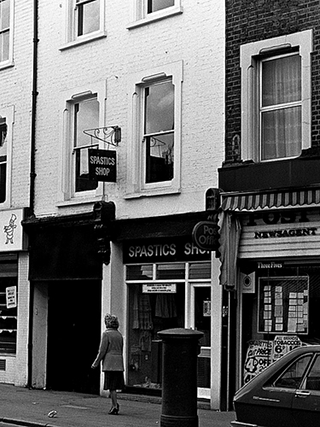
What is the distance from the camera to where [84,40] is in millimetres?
19391

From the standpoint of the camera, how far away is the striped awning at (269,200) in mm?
14609

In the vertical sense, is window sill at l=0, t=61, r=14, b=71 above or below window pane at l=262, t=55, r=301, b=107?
above

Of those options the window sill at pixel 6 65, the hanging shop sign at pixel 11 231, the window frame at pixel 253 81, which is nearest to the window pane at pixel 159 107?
the window frame at pixel 253 81

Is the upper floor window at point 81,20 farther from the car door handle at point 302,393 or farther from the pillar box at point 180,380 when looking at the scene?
the car door handle at point 302,393

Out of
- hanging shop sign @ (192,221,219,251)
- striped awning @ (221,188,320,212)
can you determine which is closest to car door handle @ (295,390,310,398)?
striped awning @ (221,188,320,212)

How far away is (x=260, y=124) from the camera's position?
52.7ft

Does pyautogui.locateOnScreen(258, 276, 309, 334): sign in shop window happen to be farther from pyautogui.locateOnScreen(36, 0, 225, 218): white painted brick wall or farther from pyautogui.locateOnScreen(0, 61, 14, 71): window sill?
pyautogui.locateOnScreen(0, 61, 14, 71): window sill

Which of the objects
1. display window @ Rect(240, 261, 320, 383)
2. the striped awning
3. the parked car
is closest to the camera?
the parked car

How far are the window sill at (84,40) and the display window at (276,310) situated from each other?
6.16m

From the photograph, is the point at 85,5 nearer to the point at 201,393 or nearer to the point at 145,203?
the point at 145,203

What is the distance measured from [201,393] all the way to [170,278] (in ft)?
7.43

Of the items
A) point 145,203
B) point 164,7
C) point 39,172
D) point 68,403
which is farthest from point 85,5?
point 68,403

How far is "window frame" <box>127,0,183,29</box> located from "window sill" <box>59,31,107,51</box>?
866 mm

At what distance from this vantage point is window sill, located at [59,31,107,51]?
19.0 meters
